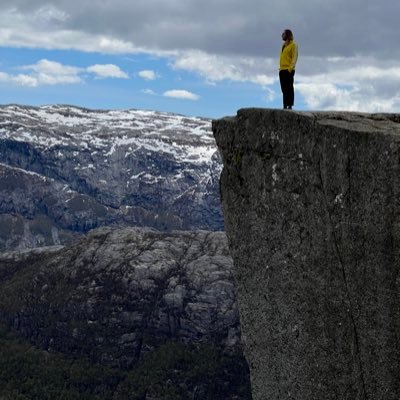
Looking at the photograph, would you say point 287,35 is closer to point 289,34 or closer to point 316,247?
point 289,34

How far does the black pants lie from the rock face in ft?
14.1

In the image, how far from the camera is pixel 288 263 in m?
23.3

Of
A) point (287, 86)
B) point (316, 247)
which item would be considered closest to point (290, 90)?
point (287, 86)

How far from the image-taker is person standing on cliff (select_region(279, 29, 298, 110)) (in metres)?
28.8

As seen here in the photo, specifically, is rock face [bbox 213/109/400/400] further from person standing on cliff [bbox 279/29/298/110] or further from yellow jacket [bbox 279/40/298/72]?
yellow jacket [bbox 279/40/298/72]

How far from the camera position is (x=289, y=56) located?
95.3 ft

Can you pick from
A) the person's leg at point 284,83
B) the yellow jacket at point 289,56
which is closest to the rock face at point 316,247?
the person's leg at point 284,83

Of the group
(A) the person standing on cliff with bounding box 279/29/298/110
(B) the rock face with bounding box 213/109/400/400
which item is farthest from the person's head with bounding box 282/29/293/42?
(B) the rock face with bounding box 213/109/400/400

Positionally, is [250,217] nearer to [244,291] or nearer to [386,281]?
[244,291]

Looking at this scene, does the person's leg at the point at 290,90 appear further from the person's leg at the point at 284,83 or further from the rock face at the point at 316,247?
the rock face at the point at 316,247

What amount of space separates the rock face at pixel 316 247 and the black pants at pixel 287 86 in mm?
4300

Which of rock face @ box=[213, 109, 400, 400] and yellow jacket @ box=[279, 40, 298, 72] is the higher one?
yellow jacket @ box=[279, 40, 298, 72]

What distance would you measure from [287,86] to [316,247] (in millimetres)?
9195

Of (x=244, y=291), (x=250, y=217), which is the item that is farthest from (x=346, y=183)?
(x=244, y=291)
